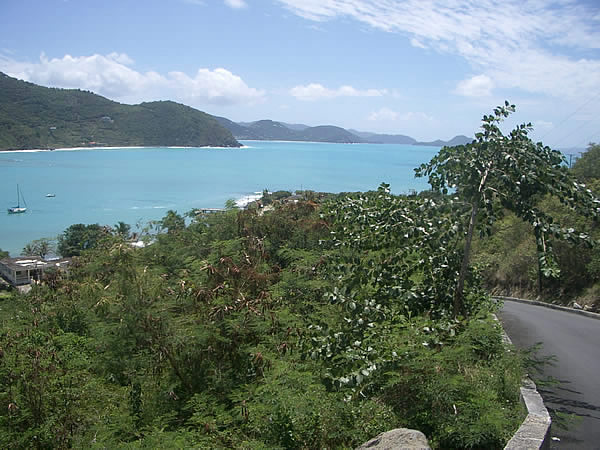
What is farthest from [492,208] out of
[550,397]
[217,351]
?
[217,351]

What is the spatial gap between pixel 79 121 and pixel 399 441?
7298 inches

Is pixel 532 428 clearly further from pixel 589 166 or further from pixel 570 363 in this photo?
pixel 589 166

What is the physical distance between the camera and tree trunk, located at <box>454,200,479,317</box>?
16.0 ft

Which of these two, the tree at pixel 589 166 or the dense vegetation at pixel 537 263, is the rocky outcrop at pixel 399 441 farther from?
the tree at pixel 589 166

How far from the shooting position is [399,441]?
13.8ft

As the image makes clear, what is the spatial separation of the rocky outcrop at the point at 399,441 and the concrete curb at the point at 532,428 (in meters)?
0.71

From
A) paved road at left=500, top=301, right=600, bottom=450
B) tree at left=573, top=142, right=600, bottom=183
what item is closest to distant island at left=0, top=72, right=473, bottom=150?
tree at left=573, top=142, right=600, bottom=183

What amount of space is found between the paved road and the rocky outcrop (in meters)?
1.62

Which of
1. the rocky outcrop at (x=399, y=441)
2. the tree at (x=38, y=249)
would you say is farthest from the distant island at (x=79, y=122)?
the rocky outcrop at (x=399, y=441)

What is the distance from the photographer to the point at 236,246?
10.2 m

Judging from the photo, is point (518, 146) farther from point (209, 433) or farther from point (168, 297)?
point (168, 297)

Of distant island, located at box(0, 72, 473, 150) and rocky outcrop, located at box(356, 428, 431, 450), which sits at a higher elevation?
distant island, located at box(0, 72, 473, 150)

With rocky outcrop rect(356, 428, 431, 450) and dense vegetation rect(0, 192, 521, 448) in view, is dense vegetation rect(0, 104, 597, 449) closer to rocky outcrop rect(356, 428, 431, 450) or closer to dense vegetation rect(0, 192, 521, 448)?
dense vegetation rect(0, 192, 521, 448)

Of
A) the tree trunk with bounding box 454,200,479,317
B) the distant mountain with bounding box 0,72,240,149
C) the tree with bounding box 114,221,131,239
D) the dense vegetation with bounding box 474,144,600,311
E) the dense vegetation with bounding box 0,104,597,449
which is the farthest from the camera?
the distant mountain with bounding box 0,72,240,149
